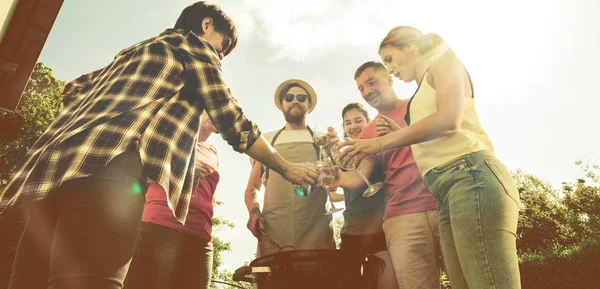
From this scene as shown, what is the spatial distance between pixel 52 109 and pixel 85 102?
21016 mm

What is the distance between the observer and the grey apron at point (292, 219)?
12.3 ft

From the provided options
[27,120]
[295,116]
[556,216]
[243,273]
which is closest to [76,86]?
[243,273]

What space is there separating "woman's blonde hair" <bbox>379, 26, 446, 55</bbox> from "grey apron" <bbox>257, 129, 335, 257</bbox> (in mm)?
1764

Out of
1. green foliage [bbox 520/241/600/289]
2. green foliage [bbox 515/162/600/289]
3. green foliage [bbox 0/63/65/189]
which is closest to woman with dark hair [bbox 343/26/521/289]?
green foliage [bbox 520/241/600/289]

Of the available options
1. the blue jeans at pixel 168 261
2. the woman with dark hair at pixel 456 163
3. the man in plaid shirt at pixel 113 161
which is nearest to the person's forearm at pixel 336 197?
the blue jeans at pixel 168 261

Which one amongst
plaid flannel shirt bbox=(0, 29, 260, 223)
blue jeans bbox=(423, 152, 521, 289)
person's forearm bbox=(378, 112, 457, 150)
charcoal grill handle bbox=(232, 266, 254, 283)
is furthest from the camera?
charcoal grill handle bbox=(232, 266, 254, 283)

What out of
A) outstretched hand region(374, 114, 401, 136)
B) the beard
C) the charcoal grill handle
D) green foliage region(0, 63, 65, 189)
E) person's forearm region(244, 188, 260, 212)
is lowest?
the charcoal grill handle

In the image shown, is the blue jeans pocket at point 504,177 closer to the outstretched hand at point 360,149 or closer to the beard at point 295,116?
the outstretched hand at point 360,149

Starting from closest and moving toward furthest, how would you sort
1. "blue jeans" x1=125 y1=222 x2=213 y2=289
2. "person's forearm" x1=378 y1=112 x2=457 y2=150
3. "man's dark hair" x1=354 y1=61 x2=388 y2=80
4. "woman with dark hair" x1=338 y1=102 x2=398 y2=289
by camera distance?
"person's forearm" x1=378 y1=112 x2=457 y2=150 < "blue jeans" x1=125 y1=222 x2=213 y2=289 < "woman with dark hair" x1=338 y1=102 x2=398 y2=289 < "man's dark hair" x1=354 y1=61 x2=388 y2=80

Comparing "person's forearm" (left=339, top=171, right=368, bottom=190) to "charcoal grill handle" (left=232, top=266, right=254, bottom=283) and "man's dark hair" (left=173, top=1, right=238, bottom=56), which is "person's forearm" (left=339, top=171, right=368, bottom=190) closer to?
"charcoal grill handle" (left=232, top=266, right=254, bottom=283)

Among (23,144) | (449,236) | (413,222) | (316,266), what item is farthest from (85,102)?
(23,144)

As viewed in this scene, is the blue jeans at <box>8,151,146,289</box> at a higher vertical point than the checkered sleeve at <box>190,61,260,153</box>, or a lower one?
lower

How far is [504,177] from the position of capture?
1.81m

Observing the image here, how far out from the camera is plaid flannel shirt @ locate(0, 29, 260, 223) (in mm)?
1444
